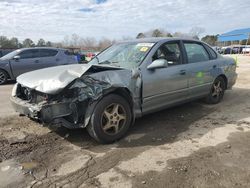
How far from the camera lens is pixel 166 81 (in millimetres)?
4770

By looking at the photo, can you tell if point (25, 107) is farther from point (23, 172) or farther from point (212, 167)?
point (212, 167)

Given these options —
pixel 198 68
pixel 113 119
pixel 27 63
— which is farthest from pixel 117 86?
pixel 27 63

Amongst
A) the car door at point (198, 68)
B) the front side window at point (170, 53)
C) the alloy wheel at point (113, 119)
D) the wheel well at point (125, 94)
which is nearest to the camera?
the alloy wheel at point (113, 119)

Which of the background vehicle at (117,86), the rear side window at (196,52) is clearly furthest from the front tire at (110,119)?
the rear side window at (196,52)

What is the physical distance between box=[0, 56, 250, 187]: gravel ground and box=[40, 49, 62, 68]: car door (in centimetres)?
628

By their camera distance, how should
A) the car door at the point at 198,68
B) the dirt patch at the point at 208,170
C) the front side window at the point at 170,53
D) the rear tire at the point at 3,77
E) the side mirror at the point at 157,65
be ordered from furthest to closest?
the rear tire at the point at 3,77, the car door at the point at 198,68, the front side window at the point at 170,53, the side mirror at the point at 157,65, the dirt patch at the point at 208,170

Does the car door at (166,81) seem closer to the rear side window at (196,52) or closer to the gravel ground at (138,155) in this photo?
the rear side window at (196,52)

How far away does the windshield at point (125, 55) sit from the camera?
4.63 meters

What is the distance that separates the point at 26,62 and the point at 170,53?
758cm

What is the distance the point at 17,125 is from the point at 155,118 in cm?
268

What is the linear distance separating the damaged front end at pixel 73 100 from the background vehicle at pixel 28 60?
719 centimetres

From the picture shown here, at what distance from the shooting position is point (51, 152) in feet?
12.5

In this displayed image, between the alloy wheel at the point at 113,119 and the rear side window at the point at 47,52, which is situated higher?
the rear side window at the point at 47,52

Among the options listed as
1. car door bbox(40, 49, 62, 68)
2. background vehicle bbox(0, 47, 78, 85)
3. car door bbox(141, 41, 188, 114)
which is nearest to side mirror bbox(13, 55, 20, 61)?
background vehicle bbox(0, 47, 78, 85)
